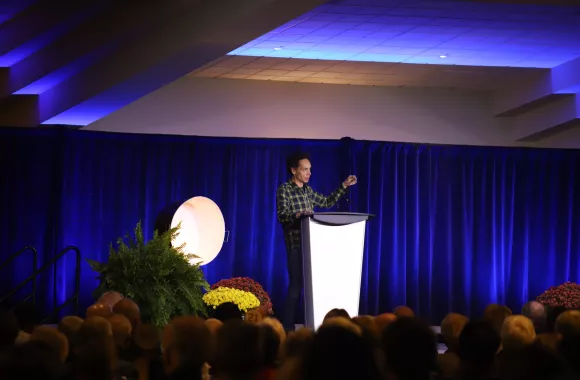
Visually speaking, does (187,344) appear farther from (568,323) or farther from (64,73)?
(64,73)

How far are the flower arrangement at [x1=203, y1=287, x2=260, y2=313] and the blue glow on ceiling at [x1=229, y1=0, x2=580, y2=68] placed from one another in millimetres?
2396

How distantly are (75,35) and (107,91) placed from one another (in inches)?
26.0

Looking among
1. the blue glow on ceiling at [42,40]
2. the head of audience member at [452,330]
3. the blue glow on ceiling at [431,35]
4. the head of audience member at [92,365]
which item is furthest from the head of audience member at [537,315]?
the blue glow on ceiling at [42,40]

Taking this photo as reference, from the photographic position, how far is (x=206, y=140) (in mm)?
10367

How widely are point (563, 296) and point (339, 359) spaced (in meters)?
8.20

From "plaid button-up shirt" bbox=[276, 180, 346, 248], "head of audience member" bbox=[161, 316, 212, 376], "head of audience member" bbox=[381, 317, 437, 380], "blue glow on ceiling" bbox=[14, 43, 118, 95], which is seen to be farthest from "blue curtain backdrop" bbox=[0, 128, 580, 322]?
"head of audience member" bbox=[381, 317, 437, 380]

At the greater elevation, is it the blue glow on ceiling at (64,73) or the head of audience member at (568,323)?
the blue glow on ceiling at (64,73)

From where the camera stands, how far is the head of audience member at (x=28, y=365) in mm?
2070

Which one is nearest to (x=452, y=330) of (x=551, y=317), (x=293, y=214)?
(x=551, y=317)

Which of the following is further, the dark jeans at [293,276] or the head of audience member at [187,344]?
the dark jeans at [293,276]

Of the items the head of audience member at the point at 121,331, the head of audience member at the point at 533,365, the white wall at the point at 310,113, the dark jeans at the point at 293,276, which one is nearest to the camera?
the head of audience member at the point at 533,365

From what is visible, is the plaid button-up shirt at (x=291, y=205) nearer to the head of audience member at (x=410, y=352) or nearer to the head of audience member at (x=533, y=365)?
the head of audience member at (x=410, y=352)

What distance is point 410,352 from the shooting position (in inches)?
107

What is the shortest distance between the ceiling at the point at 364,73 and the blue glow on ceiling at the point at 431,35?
17 cm
